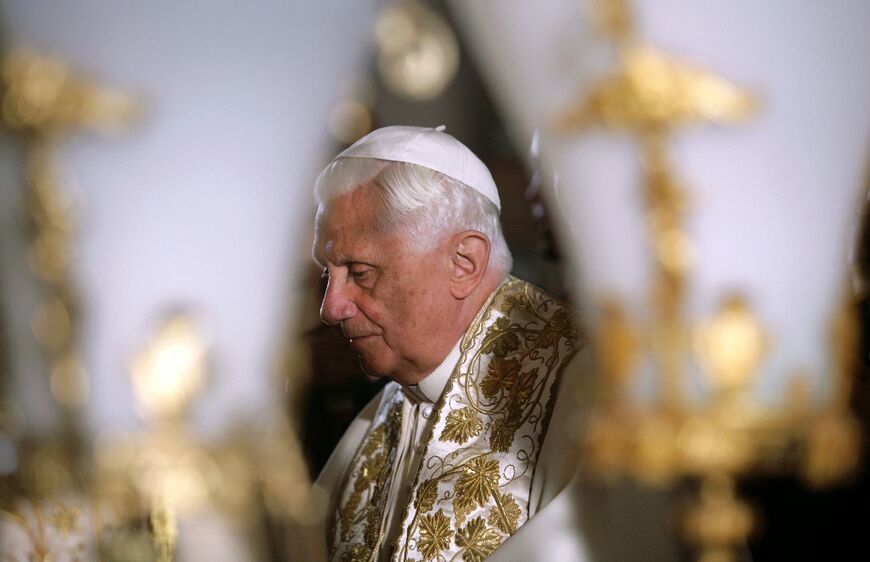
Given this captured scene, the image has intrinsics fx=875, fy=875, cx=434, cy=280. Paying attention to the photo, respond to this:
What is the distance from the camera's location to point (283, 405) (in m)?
1.01

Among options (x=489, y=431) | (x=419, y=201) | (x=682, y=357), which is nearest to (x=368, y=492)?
(x=489, y=431)

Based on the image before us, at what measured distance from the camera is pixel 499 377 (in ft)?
6.23

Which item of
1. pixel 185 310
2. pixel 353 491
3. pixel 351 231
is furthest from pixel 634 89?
pixel 353 491

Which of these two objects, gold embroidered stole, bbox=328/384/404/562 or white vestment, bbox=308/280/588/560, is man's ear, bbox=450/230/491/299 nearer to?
white vestment, bbox=308/280/588/560

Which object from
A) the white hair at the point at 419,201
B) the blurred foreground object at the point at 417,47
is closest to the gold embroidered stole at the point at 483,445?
the white hair at the point at 419,201

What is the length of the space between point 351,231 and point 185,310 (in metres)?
1.08

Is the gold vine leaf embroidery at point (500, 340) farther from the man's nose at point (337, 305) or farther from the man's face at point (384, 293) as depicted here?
the man's nose at point (337, 305)

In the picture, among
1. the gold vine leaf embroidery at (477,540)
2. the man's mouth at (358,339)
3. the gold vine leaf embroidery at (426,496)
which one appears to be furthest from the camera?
the man's mouth at (358,339)

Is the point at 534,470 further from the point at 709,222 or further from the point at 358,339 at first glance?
the point at 709,222

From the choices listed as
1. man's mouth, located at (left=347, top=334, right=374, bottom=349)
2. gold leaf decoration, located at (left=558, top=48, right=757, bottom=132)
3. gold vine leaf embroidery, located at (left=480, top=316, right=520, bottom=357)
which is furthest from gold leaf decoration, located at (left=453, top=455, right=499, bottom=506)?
gold leaf decoration, located at (left=558, top=48, right=757, bottom=132)

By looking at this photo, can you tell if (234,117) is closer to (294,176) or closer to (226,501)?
(294,176)

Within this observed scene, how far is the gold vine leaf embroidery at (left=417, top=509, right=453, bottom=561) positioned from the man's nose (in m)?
0.49

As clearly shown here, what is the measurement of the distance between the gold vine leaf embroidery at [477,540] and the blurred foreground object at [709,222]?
879mm

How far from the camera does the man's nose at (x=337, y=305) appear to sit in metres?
1.99
